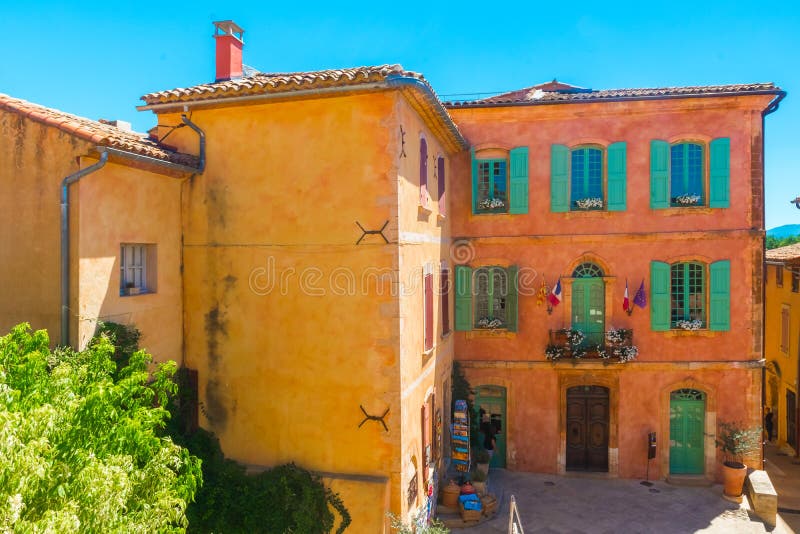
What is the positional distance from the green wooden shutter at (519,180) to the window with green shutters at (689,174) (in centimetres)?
336

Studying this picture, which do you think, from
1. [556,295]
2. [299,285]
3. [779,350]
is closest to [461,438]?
[556,295]

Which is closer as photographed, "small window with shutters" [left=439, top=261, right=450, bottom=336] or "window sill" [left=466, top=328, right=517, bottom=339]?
"small window with shutters" [left=439, top=261, right=450, bottom=336]

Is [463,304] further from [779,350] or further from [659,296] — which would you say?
[779,350]

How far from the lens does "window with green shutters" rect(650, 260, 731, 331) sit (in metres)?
14.7

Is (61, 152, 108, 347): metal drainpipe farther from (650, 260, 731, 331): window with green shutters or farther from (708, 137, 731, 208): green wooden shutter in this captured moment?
(708, 137, 731, 208): green wooden shutter

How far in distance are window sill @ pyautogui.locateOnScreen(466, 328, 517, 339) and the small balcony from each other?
1.10 m

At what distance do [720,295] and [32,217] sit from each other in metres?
15.7

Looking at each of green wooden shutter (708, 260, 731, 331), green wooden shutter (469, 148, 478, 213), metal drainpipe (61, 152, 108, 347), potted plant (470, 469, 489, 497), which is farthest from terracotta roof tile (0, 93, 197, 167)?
green wooden shutter (708, 260, 731, 331)

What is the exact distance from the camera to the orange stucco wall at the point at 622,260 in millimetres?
14711

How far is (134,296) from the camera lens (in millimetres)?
9359

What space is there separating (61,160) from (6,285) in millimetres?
2209

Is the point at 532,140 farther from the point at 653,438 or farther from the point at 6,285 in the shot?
the point at 6,285

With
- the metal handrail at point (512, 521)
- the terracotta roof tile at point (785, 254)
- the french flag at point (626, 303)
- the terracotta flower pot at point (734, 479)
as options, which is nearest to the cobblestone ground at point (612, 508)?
the terracotta flower pot at point (734, 479)

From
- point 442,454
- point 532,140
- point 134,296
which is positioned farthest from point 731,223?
point 134,296
